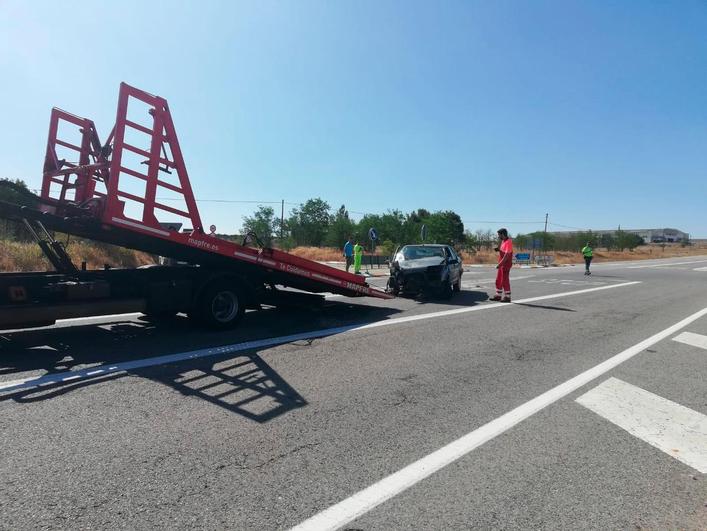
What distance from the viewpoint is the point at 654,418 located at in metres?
4.02

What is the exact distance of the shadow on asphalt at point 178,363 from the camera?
13.8 ft

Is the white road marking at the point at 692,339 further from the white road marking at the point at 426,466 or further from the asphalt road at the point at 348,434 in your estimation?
the white road marking at the point at 426,466

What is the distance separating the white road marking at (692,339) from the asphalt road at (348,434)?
0.54 meters

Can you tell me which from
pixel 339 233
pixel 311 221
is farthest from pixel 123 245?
pixel 311 221

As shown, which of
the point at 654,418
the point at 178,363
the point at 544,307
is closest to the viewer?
the point at 654,418

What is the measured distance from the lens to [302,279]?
8531 millimetres

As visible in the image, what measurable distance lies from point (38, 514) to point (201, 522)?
903 millimetres

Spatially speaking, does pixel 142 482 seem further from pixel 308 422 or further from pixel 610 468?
pixel 610 468

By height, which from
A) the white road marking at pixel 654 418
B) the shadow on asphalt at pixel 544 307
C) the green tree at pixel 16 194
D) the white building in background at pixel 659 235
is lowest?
the shadow on asphalt at pixel 544 307

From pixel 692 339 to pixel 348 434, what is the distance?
7.20 m

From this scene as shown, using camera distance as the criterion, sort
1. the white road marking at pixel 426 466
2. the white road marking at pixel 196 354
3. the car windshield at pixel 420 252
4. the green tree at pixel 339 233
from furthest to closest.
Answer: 1. the green tree at pixel 339 233
2. the car windshield at pixel 420 252
3. the white road marking at pixel 196 354
4. the white road marking at pixel 426 466

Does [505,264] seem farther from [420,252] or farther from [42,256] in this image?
[42,256]

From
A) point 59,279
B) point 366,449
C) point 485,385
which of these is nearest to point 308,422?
point 366,449

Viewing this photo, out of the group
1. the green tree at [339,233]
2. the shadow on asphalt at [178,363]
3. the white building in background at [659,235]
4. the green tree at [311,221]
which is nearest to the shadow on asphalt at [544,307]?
the shadow on asphalt at [178,363]
